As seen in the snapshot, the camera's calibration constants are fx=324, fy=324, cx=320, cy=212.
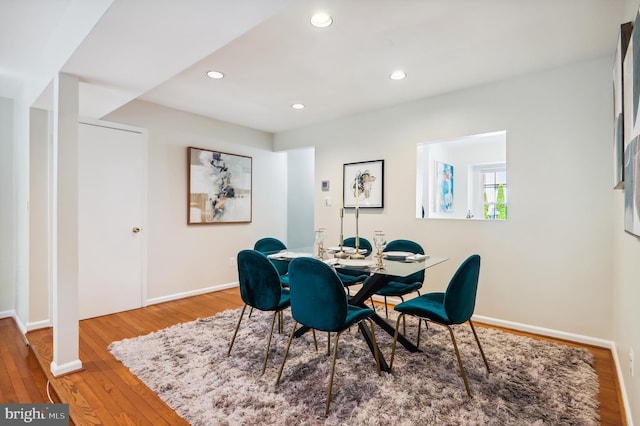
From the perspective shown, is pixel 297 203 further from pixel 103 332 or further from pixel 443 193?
pixel 103 332

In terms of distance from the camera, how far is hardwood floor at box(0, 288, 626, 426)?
186cm

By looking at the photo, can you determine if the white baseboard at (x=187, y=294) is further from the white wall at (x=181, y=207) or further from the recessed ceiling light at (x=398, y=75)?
the recessed ceiling light at (x=398, y=75)

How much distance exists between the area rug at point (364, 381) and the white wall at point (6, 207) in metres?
1.89

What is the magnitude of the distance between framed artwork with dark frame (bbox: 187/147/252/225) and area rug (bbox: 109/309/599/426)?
188 cm

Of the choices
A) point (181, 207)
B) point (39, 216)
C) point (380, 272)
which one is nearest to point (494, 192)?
point (380, 272)

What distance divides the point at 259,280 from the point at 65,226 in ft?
4.68

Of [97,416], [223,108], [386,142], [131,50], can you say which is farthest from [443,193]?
[97,416]

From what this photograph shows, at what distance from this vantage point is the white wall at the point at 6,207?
350 centimetres

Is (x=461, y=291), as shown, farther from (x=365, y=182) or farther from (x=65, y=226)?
(x=65, y=226)

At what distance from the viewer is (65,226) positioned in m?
2.31

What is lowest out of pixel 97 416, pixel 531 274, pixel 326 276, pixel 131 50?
pixel 97 416

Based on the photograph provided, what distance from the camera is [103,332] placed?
3092 millimetres

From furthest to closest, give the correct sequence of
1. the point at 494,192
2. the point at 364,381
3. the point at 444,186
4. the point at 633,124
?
the point at 494,192, the point at 444,186, the point at 364,381, the point at 633,124

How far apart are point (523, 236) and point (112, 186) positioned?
4359 millimetres
